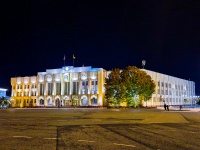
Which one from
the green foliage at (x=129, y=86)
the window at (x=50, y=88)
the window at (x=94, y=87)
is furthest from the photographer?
the window at (x=50, y=88)

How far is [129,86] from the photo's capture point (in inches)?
2731

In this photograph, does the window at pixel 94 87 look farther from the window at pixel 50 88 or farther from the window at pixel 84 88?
the window at pixel 50 88

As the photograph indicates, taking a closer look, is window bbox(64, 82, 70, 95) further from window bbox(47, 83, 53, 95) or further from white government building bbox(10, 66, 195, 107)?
window bbox(47, 83, 53, 95)

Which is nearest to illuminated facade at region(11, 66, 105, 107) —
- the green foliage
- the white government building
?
the white government building

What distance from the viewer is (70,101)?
302 feet

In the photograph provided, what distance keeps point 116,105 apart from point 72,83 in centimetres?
2379

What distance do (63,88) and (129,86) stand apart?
3374cm

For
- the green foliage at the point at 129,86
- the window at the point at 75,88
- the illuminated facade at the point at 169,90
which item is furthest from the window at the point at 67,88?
the illuminated facade at the point at 169,90

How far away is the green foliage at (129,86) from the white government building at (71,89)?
43.0ft

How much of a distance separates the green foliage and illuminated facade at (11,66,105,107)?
14351 millimetres

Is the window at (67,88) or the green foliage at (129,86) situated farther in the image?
the window at (67,88)

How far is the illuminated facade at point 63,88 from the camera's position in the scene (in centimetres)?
8819

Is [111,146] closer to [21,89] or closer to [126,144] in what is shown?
[126,144]

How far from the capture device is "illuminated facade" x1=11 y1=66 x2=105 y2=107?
8819 centimetres
